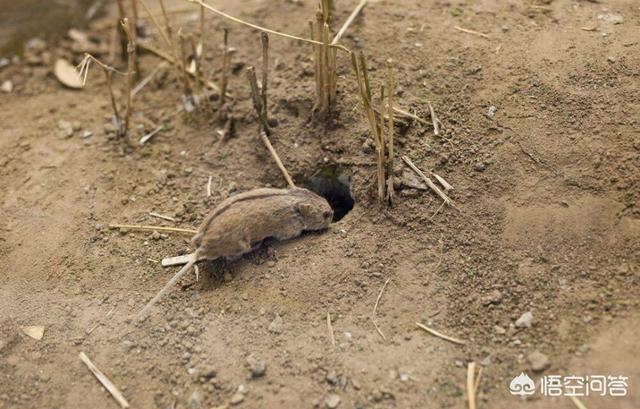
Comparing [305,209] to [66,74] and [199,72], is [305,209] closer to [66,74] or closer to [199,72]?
[199,72]

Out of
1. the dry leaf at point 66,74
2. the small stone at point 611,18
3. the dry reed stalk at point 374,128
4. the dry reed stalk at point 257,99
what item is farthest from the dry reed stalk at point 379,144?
the dry leaf at point 66,74

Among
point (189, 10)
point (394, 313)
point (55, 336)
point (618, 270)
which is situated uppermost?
point (189, 10)

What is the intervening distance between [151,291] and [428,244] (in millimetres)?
1561

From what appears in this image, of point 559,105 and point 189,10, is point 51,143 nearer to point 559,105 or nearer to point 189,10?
point 189,10

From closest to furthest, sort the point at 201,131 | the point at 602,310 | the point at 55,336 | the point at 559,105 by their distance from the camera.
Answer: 1. the point at 602,310
2. the point at 55,336
3. the point at 559,105
4. the point at 201,131

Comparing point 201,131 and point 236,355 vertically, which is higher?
point 201,131

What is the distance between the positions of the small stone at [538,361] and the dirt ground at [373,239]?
0.02 m

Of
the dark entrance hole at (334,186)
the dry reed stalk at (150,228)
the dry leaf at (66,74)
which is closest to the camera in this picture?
the dry reed stalk at (150,228)

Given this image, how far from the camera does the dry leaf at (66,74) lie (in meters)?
4.82

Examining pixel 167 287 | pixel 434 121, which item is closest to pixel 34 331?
pixel 167 287

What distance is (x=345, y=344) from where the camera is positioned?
318cm

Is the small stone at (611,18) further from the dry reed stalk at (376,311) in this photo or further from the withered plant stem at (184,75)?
the withered plant stem at (184,75)

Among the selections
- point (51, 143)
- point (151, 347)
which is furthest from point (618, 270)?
point (51, 143)

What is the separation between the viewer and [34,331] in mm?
3365
